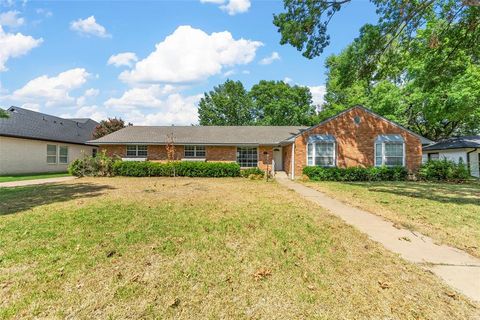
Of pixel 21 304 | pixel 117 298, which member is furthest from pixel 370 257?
pixel 21 304

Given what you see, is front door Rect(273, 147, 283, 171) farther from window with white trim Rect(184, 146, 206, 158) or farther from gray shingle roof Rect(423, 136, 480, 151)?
gray shingle roof Rect(423, 136, 480, 151)

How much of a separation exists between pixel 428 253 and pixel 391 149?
1597 cm

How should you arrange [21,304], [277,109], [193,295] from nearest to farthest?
[21,304] < [193,295] < [277,109]

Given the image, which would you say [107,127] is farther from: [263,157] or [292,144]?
[292,144]

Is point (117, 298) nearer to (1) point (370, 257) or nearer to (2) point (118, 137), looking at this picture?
(1) point (370, 257)

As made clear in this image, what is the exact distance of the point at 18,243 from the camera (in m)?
4.89

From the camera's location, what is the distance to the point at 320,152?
741 inches

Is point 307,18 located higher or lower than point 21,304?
higher

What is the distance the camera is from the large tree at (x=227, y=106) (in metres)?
47.2

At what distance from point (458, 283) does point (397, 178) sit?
52.5 ft

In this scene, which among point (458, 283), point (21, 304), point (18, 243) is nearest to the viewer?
point (21, 304)

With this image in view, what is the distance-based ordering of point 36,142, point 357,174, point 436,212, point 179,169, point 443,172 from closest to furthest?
1. point 436,212
2. point 443,172
3. point 357,174
4. point 179,169
5. point 36,142

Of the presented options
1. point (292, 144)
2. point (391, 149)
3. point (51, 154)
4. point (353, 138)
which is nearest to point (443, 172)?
point (391, 149)

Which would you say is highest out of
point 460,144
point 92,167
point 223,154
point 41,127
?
point 41,127
